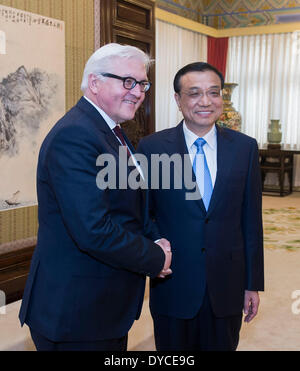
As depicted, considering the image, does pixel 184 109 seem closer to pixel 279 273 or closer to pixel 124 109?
pixel 124 109

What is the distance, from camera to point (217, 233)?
1.96 meters

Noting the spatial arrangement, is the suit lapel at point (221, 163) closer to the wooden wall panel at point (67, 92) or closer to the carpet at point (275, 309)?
the carpet at point (275, 309)

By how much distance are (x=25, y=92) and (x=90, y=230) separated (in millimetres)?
2667

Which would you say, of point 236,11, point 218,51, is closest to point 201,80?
point 218,51

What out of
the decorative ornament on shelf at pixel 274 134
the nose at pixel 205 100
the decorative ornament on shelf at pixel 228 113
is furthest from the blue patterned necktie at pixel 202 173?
the decorative ornament on shelf at pixel 274 134

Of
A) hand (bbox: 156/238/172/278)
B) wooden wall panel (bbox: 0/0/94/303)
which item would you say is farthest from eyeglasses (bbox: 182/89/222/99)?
wooden wall panel (bbox: 0/0/94/303)

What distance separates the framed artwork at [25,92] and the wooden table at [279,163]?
243 inches

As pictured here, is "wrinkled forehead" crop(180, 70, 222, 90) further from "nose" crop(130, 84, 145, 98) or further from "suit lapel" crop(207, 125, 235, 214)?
"nose" crop(130, 84, 145, 98)

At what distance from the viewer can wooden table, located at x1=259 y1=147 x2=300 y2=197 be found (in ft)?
30.5

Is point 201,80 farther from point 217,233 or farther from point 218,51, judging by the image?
point 218,51

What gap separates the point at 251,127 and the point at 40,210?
30.5 ft

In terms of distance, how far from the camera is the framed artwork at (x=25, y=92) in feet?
12.0
